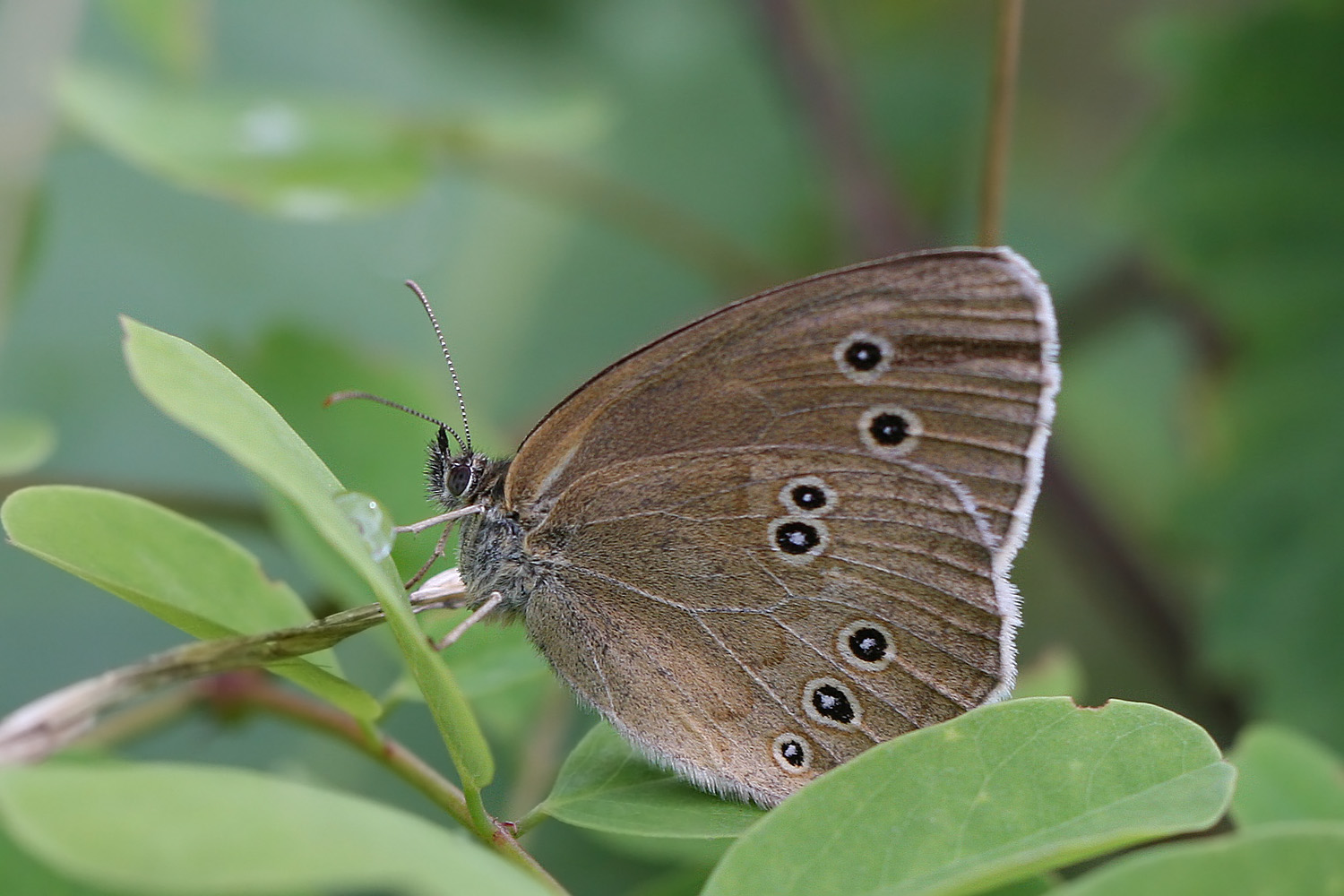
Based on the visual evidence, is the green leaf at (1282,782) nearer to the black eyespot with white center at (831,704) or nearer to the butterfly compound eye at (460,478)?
the black eyespot with white center at (831,704)

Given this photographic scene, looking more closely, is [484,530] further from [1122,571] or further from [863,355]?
[1122,571]

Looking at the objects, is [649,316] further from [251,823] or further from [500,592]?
[251,823]

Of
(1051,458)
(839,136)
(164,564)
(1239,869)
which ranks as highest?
(839,136)

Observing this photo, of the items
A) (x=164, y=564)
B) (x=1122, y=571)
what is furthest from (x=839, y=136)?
(x=164, y=564)

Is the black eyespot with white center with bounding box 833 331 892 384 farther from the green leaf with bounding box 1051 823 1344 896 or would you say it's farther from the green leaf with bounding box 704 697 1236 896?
the green leaf with bounding box 1051 823 1344 896

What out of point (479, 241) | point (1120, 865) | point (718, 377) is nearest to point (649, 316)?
point (479, 241)

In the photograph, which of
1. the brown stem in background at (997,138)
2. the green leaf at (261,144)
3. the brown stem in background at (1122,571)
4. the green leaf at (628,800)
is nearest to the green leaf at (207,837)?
the green leaf at (628,800)
